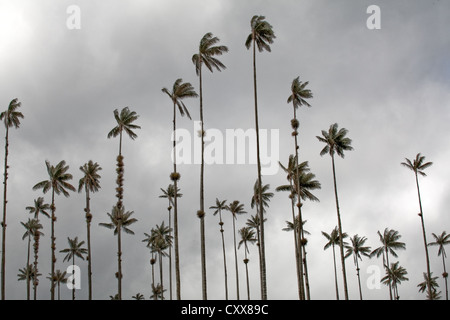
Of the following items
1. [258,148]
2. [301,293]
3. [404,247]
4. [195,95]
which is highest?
[195,95]

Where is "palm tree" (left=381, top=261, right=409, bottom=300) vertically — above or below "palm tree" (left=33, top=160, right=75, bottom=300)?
below

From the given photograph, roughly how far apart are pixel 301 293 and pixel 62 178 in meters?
35.3

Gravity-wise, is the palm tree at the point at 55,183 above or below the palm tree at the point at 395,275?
above

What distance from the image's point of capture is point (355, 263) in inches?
3179

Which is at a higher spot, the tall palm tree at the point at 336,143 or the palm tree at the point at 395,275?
the tall palm tree at the point at 336,143

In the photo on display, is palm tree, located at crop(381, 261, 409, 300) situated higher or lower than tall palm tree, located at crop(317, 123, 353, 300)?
lower
